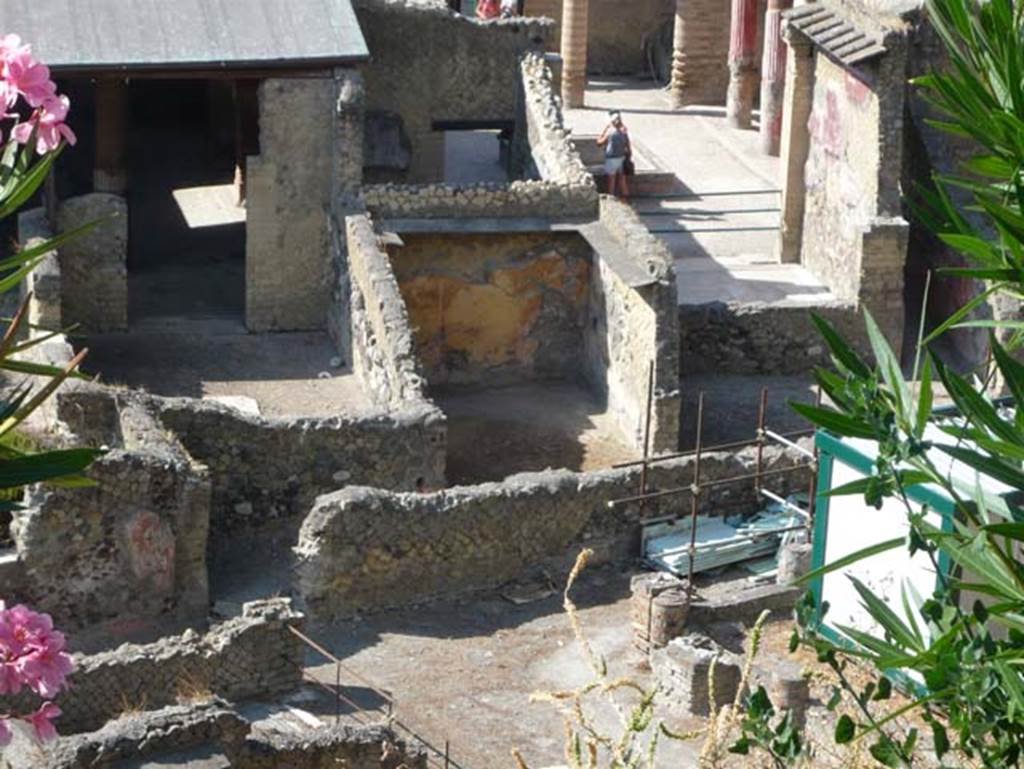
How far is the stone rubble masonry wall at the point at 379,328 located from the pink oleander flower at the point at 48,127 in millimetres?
13539

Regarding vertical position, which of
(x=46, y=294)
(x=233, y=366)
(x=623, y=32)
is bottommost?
(x=233, y=366)

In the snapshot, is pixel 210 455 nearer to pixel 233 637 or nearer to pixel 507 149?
pixel 233 637

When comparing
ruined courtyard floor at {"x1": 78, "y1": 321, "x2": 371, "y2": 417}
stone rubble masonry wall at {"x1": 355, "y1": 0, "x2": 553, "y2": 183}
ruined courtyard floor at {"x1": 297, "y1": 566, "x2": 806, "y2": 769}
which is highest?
stone rubble masonry wall at {"x1": 355, "y1": 0, "x2": 553, "y2": 183}

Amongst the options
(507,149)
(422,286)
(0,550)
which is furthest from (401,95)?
(0,550)

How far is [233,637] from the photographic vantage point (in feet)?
60.4

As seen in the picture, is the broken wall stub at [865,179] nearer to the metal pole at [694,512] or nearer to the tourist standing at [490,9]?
the metal pole at [694,512]

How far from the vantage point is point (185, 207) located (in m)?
31.9

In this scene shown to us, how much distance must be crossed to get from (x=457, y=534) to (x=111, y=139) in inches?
386

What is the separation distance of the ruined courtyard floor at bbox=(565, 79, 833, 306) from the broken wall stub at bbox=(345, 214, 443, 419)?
14.1 feet

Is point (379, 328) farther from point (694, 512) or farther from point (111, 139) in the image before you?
point (111, 139)

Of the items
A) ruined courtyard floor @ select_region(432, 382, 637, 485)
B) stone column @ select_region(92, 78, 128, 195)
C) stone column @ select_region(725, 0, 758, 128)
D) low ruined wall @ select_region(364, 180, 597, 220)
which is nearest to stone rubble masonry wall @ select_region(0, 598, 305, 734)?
ruined courtyard floor @ select_region(432, 382, 637, 485)

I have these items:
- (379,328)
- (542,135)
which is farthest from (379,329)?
(542,135)

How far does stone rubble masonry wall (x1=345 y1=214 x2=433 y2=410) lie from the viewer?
78.0ft

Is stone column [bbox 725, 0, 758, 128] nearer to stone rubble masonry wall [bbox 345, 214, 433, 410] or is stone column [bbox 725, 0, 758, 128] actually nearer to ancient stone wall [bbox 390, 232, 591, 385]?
ancient stone wall [bbox 390, 232, 591, 385]
